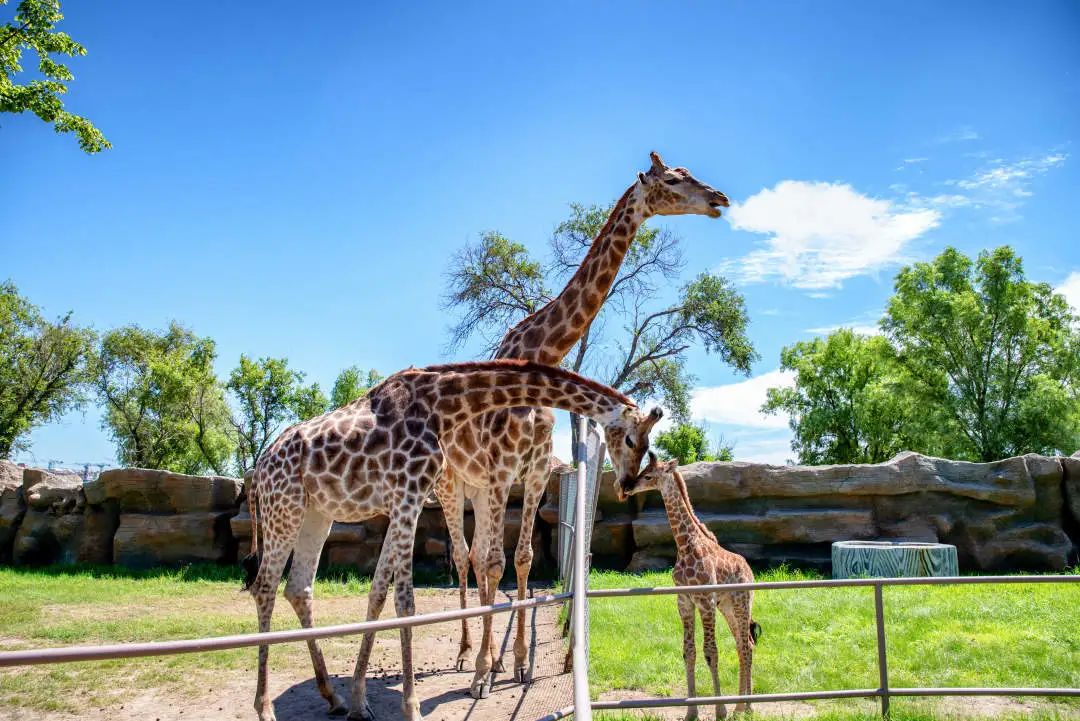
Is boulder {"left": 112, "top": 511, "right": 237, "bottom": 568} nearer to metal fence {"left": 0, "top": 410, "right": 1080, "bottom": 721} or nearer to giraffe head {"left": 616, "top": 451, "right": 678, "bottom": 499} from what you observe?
metal fence {"left": 0, "top": 410, "right": 1080, "bottom": 721}

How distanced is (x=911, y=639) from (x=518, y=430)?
460cm

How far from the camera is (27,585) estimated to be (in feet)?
39.3

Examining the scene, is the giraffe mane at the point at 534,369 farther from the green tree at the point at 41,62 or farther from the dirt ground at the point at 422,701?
the green tree at the point at 41,62

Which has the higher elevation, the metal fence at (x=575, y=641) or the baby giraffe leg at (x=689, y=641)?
the metal fence at (x=575, y=641)

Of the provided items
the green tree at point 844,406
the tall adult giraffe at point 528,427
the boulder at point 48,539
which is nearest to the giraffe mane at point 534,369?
the tall adult giraffe at point 528,427

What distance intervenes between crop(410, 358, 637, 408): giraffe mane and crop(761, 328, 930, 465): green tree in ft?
97.0

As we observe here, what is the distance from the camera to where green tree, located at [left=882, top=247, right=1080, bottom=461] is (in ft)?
83.3

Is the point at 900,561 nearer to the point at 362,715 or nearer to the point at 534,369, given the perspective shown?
the point at 534,369

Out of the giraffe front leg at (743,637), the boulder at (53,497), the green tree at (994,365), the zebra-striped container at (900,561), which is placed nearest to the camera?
the giraffe front leg at (743,637)

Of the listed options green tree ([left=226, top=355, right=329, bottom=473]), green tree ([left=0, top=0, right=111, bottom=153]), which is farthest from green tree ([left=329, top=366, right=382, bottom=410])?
green tree ([left=0, top=0, right=111, bottom=153])

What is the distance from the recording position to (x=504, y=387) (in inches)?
216

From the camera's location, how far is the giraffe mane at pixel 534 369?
532cm

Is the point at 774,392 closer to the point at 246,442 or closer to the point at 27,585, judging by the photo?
the point at 246,442

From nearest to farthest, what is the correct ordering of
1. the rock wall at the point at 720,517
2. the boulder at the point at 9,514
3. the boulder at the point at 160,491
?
1. the rock wall at the point at 720,517
2. the boulder at the point at 160,491
3. the boulder at the point at 9,514
